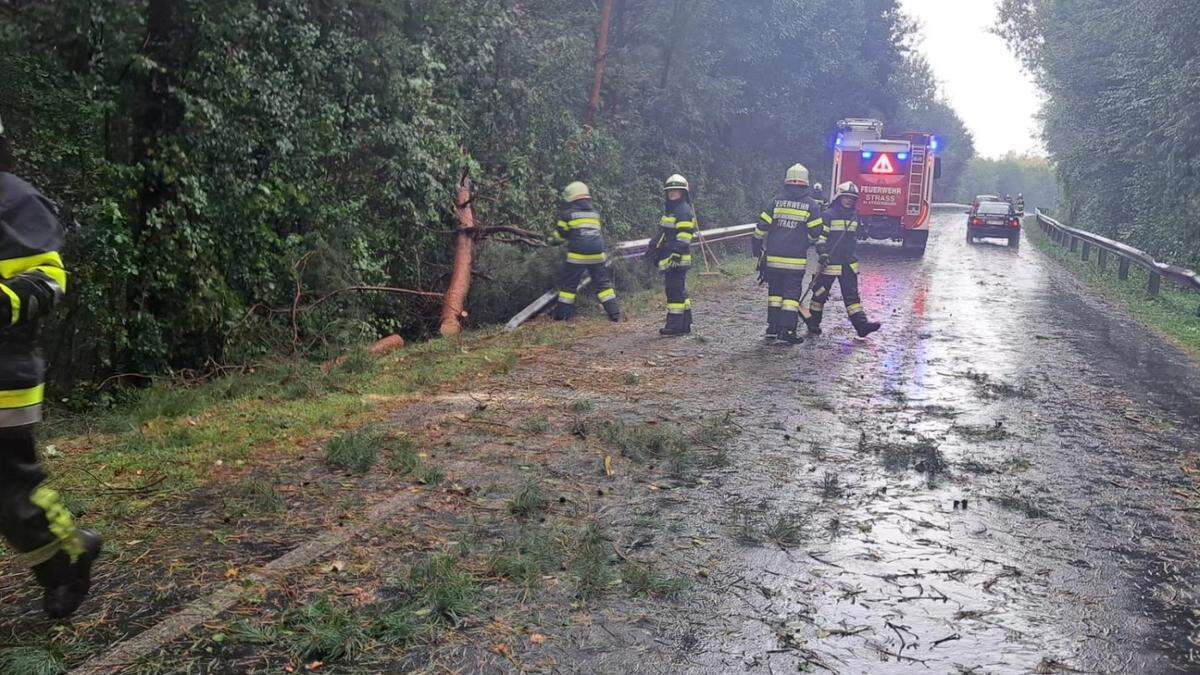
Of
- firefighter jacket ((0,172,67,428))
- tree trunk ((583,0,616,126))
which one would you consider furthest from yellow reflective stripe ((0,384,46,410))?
tree trunk ((583,0,616,126))

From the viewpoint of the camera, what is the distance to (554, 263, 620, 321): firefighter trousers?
12656 millimetres

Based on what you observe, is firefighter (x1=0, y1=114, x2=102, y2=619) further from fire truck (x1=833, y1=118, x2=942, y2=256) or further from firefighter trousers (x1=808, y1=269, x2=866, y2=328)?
fire truck (x1=833, y1=118, x2=942, y2=256)

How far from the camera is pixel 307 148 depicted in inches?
400

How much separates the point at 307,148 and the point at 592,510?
645 centimetres

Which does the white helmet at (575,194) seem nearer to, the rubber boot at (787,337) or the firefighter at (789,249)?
the firefighter at (789,249)

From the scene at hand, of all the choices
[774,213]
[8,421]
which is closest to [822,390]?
[774,213]

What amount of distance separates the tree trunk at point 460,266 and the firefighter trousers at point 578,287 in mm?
1290

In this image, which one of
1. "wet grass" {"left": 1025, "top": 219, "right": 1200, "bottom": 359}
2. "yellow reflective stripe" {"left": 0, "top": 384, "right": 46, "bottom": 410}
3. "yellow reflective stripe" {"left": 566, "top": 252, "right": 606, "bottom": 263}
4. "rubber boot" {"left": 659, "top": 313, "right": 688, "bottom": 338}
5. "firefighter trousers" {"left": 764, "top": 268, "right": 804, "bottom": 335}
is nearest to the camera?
"yellow reflective stripe" {"left": 0, "top": 384, "right": 46, "bottom": 410}

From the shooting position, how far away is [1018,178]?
343 feet

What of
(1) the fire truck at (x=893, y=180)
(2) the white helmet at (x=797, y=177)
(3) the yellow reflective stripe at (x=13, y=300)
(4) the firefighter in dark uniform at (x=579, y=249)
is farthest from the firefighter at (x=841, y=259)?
(1) the fire truck at (x=893, y=180)

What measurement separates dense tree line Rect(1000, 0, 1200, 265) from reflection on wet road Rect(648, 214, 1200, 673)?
11855mm

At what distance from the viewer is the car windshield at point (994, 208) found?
3177 cm

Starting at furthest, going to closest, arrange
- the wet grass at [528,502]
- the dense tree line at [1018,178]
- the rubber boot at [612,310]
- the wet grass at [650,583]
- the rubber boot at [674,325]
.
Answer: the dense tree line at [1018,178], the rubber boot at [612,310], the rubber boot at [674,325], the wet grass at [528,502], the wet grass at [650,583]

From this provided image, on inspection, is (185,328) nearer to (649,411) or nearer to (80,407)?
(80,407)
